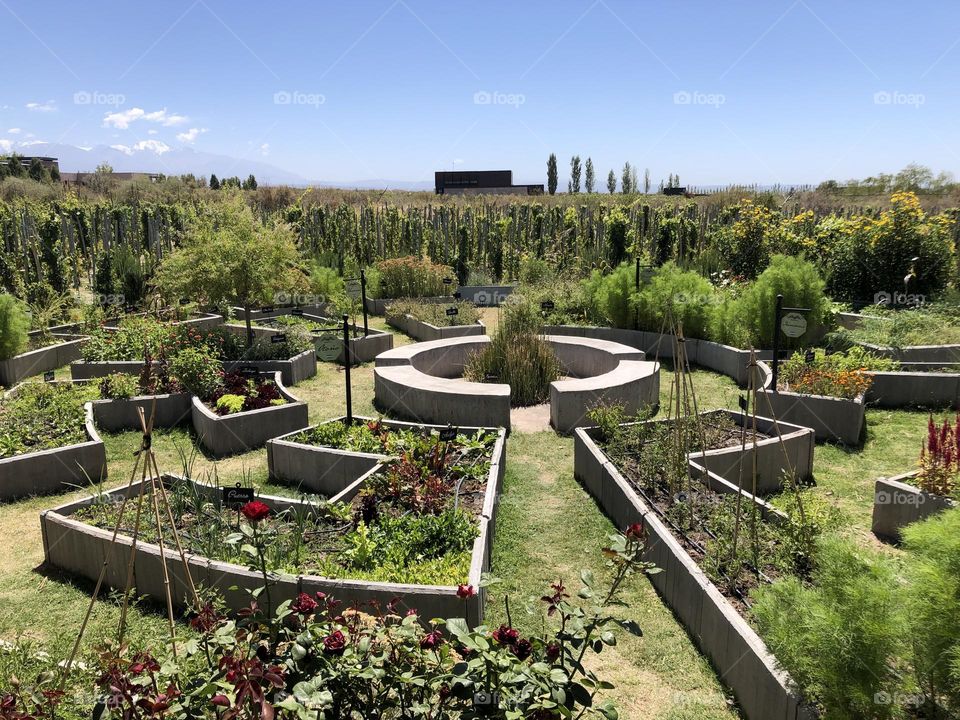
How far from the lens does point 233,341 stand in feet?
36.6

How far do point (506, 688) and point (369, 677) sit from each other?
1.65 ft

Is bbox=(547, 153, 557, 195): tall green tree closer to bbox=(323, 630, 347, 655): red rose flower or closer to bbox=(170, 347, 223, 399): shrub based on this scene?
bbox=(170, 347, 223, 399): shrub

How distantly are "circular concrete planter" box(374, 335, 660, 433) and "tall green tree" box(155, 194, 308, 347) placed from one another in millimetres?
2675

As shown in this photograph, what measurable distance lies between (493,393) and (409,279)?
9.01m

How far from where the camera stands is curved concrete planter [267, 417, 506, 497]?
669cm

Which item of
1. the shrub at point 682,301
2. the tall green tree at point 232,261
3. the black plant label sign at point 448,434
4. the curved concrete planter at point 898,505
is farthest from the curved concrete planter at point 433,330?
the curved concrete planter at point 898,505

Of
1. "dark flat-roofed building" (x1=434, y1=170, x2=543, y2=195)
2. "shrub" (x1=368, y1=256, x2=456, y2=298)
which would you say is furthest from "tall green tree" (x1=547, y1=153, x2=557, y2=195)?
"shrub" (x1=368, y1=256, x2=456, y2=298)

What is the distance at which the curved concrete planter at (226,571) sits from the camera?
165 inches

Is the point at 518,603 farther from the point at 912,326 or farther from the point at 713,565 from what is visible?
the point at 912,326

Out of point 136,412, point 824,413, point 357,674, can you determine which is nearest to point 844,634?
point 357,674

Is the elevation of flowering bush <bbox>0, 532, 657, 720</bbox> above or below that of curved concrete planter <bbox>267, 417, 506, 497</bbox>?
above

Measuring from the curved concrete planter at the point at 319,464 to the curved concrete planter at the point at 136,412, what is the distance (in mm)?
2353

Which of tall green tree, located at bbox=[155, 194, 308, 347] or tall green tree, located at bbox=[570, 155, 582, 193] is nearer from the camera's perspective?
tall green tree, located at bbox=[155, 194, 308, 347]

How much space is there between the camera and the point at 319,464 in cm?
687
